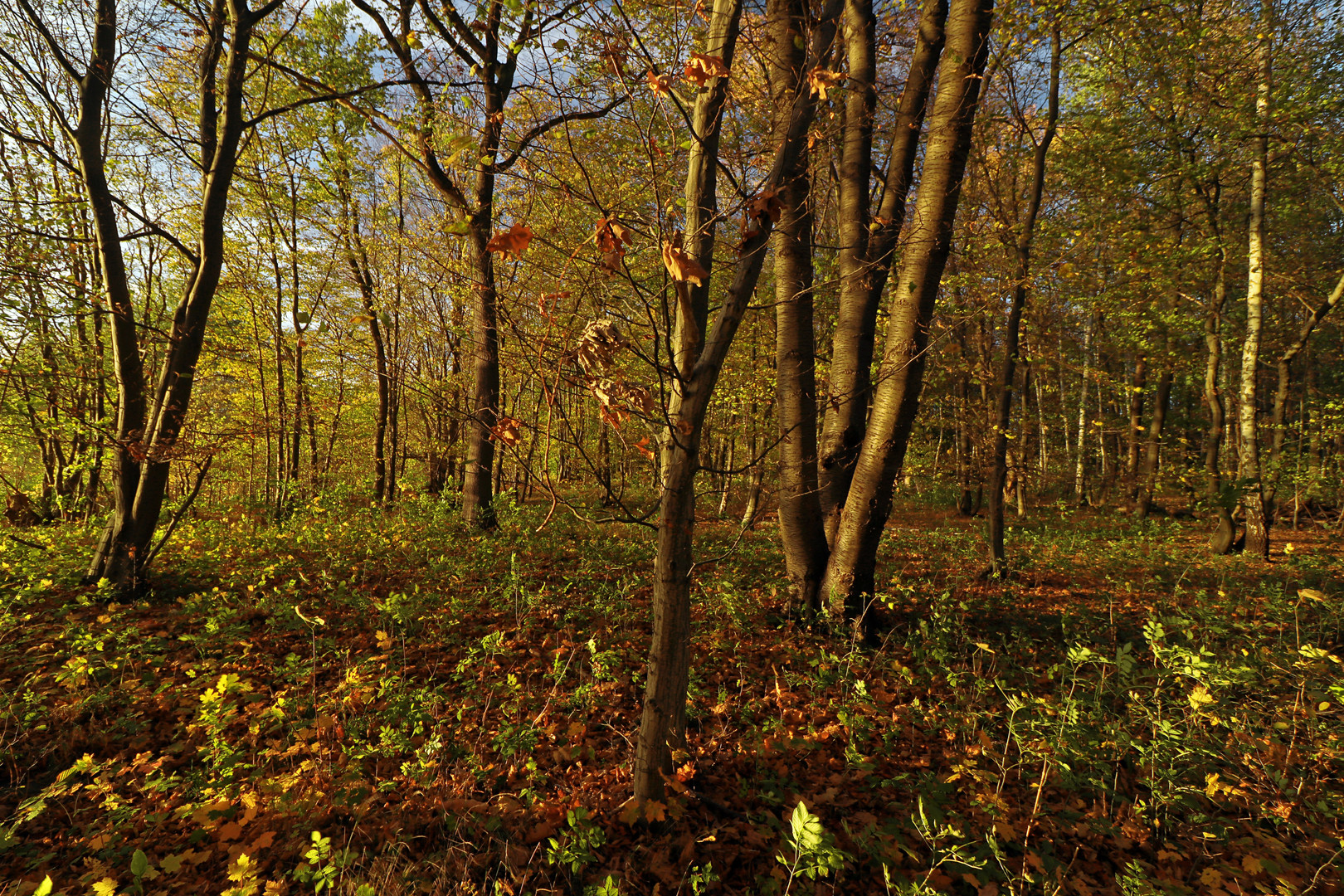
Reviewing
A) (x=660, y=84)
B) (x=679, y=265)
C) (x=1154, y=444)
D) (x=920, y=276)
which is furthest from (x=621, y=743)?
(x=1154, y=444)

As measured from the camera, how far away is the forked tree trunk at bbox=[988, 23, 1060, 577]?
6711mm

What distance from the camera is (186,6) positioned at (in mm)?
5500

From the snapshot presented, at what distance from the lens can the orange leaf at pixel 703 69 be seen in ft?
6.56

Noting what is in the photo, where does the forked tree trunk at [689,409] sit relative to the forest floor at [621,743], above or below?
above

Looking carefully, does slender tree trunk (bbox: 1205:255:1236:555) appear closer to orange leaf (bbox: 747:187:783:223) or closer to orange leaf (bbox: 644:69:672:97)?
orange leaf (bbox: 747:187:783:223)

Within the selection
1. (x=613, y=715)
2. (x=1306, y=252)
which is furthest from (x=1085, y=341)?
(x=613, y=715)

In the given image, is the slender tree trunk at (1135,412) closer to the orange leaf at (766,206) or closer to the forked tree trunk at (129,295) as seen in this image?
the orange leaf at (766,206)

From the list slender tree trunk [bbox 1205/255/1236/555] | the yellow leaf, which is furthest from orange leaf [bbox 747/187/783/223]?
slender tree trunk [bbox 1205/255/1236/555]

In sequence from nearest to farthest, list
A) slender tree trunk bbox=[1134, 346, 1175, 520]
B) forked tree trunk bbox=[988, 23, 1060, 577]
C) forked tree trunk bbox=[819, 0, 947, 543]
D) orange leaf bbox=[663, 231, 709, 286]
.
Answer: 1. orange leaf bbox=[663, 231, 709, 286]
2. forked tree trunk bbox=[819, 0, 947, 543]
3. forked tree trunk bbox=[988, 23, 1060, 577]
4. slender tree trunk bbox=[1134, 346, 1175, 520]

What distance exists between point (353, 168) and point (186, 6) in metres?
6.45

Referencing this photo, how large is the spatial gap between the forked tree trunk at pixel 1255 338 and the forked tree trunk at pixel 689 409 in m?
11.1

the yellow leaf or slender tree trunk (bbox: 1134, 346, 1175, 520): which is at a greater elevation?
slender tree trunk (bbox: 1134, 346, 1175, 520)

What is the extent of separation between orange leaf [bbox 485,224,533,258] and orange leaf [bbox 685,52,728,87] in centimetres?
91

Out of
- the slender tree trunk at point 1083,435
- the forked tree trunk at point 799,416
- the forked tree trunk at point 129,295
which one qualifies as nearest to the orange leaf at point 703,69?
the forked tree trunk at point 799,416
